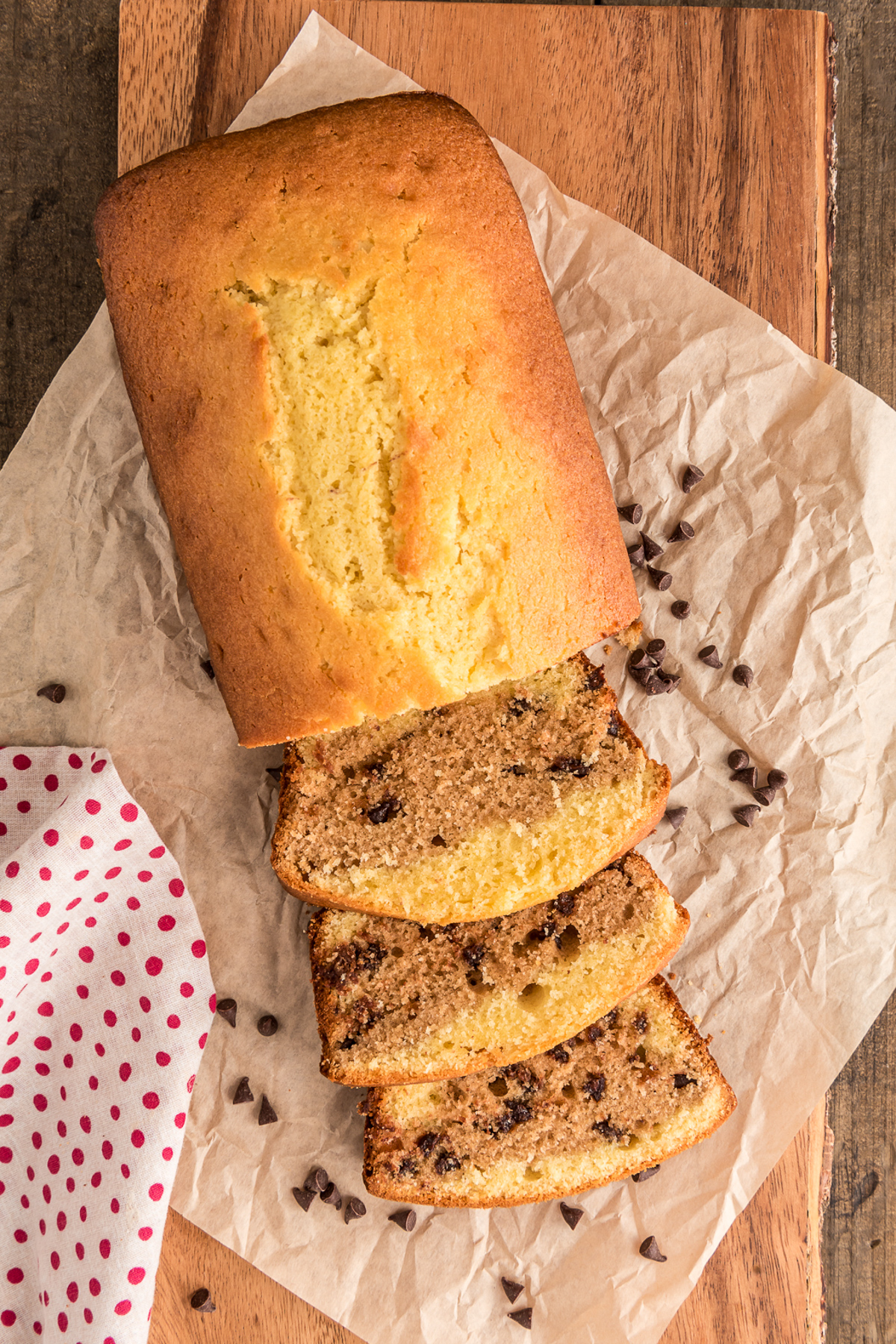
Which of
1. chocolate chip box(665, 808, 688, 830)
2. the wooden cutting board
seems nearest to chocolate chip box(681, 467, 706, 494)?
the wooden cutting board

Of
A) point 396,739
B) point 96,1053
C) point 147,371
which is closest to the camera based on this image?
point 147,371

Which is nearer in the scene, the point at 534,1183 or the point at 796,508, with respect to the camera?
the point at 534,1183

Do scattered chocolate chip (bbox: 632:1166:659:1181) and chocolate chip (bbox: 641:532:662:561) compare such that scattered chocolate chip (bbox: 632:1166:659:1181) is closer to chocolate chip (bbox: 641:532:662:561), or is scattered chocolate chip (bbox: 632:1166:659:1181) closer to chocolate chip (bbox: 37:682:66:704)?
chocolate chip (bbox: 641:532:662:561)

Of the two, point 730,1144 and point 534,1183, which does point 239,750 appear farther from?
point 730,1144

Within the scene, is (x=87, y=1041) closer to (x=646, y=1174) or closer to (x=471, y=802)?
(x=471, y=802)

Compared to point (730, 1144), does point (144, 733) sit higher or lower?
higher

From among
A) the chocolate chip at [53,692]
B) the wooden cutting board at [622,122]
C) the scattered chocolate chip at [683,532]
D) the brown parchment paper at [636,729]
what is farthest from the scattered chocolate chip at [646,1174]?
the chocolate chip at [53,692]

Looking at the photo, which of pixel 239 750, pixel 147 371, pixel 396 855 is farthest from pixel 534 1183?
pixel 147 371
